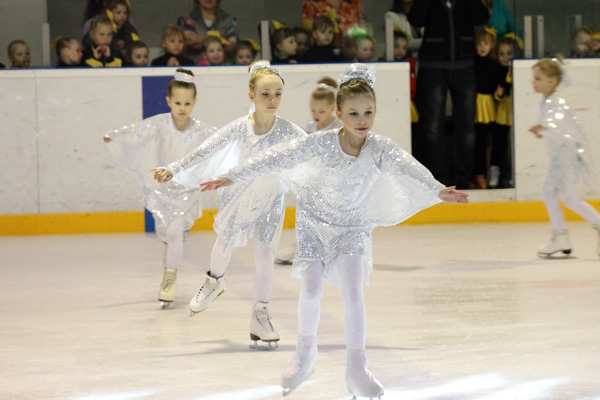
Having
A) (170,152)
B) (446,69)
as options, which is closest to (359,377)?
(170,152)

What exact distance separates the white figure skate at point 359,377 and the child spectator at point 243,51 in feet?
21.1

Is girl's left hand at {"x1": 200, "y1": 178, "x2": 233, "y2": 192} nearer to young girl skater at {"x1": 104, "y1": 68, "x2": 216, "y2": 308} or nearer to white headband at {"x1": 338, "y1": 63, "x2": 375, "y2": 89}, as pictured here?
white headband at {"x1": 338, "y1": 63, "x2": 375, "y2": 89}

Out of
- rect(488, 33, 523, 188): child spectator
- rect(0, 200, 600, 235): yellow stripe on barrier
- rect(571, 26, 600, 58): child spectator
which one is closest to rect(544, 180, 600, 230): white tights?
rect(0, 200, 600, 235): yellow stripe on barrier

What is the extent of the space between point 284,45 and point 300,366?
6.49m

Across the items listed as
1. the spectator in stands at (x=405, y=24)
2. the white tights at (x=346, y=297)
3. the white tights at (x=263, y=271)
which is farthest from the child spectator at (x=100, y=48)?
the white tights at (x=346, y=297)


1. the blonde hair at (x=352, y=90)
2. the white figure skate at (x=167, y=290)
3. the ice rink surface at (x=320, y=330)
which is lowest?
the ice rink surface at (x=320, y=330)

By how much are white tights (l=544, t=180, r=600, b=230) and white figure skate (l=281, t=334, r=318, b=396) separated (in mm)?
3948

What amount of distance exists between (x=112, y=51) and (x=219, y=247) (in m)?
5.19

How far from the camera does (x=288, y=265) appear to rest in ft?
22.1

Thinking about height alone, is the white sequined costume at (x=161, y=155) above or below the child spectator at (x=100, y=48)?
below

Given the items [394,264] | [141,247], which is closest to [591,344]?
[394,264]

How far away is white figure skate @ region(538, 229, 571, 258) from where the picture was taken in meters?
6.64

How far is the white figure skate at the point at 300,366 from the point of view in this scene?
3.12 m

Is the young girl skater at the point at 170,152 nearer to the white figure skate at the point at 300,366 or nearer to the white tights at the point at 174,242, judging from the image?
the white tights at the point at 174,242
